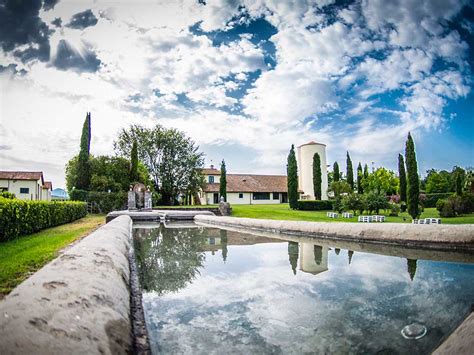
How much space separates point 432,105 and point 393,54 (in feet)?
13.2

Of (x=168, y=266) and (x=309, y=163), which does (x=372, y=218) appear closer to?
(x=168, y=266)

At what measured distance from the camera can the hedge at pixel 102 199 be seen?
1117 inches

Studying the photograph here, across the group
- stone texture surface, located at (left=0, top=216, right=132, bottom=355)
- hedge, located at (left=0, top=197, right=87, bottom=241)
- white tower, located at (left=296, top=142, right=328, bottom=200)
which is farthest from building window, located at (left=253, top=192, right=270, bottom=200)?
stone texture surface, located at (left=0, top=216, right=132, bottom=355)

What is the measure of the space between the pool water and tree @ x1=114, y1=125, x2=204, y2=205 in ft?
113

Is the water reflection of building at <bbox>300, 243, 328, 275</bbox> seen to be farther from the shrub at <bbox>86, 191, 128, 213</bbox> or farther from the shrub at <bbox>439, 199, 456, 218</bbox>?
the shrub at <bbox>86, 191, 128, 213</bbox>

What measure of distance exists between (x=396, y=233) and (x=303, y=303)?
4703 millimetres

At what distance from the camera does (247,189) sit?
48625 millimetres

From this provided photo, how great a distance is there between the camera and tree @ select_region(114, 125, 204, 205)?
38719 mm

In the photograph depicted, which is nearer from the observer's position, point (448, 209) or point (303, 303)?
point (303, 303)

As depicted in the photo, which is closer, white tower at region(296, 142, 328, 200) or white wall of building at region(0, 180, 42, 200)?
white wall of building at region(0, 180, 42, 200)

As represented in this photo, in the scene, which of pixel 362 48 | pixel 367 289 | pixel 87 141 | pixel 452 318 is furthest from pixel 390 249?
pixel 87 141

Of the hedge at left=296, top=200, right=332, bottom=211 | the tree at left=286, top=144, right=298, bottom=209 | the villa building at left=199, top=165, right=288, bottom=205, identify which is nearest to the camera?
the tree at left=286, top=144, right=298, bottom=209

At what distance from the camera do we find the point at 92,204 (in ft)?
92.8

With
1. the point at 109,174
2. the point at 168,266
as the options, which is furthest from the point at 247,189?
the point at 168,266
